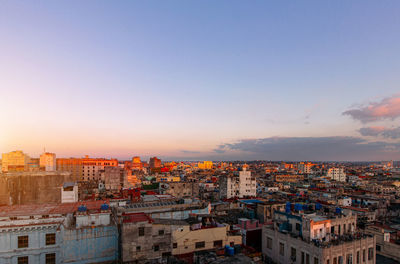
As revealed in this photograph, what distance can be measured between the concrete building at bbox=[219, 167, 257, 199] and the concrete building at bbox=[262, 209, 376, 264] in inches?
2357

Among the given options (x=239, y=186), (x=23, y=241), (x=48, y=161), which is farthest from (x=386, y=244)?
(x=48, y=161)

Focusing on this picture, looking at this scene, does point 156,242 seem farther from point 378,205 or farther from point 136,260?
point 378,205

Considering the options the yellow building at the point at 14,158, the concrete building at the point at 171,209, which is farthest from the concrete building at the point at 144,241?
the yellow building at the point at 14,158

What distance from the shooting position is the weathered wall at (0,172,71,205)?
65.4 meters

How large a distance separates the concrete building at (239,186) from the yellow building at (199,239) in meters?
63.0

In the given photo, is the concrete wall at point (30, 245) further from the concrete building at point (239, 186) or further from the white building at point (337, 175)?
the white building at point (337, 175)

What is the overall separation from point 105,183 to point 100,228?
8240 centimetres

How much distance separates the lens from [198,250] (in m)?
31.1

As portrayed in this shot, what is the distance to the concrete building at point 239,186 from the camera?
9638 cm

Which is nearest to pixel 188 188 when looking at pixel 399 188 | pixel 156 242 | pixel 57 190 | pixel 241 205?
pixel 241 205

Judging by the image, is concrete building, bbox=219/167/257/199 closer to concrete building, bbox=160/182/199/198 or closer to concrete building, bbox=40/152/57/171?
concrete building, bbox=160/182/199/198

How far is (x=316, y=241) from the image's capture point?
2916 cm

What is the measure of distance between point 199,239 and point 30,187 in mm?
56992

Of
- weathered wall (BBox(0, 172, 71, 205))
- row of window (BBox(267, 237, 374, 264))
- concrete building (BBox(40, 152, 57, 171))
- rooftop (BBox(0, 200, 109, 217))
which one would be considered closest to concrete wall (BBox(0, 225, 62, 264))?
rooftop (BBox(0, 200, 109, 217))
